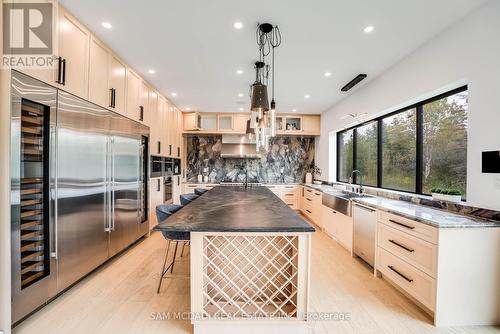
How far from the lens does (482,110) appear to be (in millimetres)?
1930

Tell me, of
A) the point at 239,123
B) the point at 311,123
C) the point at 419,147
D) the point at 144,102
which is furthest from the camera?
the point at 311,123

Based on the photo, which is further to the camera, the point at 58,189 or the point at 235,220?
the point at 58,189

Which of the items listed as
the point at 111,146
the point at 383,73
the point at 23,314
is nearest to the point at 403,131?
the point at 383,73

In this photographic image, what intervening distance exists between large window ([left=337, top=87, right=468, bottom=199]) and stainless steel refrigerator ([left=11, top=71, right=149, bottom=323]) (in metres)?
3.95

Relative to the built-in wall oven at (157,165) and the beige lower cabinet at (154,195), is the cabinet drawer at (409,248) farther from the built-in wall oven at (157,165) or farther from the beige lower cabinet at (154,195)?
the built-in wall oven at (157,165)

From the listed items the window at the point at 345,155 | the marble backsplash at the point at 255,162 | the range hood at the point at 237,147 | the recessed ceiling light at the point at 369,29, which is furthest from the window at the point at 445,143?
the range hood at the point at 237,147

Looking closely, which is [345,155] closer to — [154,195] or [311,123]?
[311,123]

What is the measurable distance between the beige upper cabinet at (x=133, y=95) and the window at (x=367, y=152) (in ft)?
13.1

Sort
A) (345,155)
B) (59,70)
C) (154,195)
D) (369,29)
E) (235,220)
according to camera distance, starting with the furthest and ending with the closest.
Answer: (345,155) < (154,195) < (369,29) < (59,70) < (235,220)

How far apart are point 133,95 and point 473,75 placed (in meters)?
4.02

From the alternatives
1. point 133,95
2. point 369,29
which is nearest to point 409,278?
point 369,29

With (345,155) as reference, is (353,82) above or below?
above

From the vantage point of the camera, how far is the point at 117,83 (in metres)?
2.91

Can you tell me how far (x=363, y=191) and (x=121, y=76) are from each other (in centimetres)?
408
